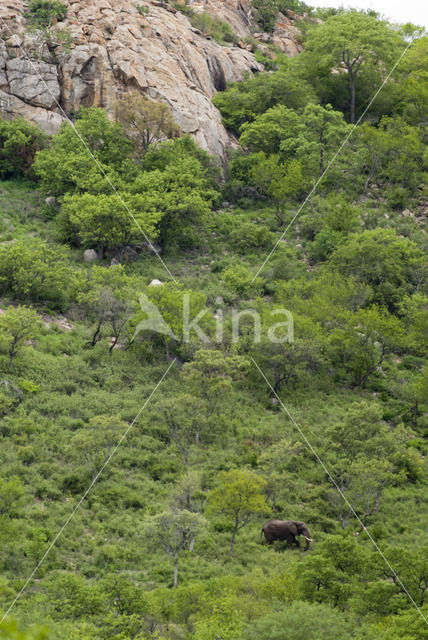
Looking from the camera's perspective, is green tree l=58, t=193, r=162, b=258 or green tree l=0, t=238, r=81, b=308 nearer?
green tree l=0, t=238, r=81, b=308

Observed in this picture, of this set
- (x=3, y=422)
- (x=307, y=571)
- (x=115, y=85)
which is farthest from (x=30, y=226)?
(x=307, y=571)

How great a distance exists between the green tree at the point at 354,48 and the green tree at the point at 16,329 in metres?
40.3

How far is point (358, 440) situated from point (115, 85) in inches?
1516

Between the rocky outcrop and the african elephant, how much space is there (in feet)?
124

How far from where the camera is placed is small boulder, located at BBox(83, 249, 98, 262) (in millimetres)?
48594

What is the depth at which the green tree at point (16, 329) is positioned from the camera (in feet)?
115

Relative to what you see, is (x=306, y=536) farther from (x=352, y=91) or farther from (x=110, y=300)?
→ (x=352, y=91)

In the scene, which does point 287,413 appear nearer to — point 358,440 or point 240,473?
point 358,440

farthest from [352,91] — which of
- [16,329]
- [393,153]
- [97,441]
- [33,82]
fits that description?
[97,441]

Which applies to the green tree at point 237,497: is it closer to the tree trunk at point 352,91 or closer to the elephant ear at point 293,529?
the elephant ear at point 293,529

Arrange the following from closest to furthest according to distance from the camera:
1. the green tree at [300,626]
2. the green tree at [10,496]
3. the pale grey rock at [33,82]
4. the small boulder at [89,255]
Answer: the green tree at [300,626] → the green tree at [10,496] → the small boulder at [89,255] → the pale grey rock at [33,82]

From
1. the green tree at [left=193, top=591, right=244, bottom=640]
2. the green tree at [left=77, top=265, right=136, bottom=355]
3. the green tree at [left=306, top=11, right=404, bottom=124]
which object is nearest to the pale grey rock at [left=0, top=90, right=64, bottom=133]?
the green tree at [left=77, top=265, right=136, bottom=355]

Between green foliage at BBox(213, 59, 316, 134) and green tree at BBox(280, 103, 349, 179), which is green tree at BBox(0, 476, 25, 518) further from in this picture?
green foliage at BBox(213, 59, 316, 134)

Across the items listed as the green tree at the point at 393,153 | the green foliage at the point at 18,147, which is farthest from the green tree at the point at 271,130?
the green foliage at the point at 18,147
